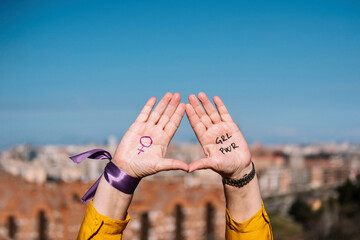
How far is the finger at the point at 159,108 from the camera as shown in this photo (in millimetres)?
1248

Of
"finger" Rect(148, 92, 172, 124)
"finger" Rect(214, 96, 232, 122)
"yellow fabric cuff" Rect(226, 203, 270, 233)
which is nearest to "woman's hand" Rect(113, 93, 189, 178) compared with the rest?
"finger" Rect(148, 92, 172, 124)

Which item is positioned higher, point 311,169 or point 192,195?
point 192,195

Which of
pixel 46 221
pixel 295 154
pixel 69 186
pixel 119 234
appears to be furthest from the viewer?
pixel 295 154

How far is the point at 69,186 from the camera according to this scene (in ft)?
22.1

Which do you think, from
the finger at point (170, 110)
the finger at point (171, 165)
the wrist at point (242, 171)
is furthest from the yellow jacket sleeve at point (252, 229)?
the finger at point (170, 110)

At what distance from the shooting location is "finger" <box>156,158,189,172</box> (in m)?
1.14

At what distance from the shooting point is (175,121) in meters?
1.26

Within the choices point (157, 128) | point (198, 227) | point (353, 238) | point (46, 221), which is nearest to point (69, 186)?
point (46, 221)

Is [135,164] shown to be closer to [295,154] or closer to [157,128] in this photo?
[157,128]

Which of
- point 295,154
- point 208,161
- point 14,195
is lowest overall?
point 295,154

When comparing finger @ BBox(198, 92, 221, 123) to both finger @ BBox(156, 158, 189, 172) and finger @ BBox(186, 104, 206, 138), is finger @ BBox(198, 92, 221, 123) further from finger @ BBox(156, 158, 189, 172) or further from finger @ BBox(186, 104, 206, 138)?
finger @ BBox(156, 158, 189, 172)

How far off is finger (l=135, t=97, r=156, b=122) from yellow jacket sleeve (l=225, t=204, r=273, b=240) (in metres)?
0.41

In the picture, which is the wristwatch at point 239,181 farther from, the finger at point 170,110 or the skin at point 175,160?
the finger at point 170,110

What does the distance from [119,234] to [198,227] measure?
208 inches
